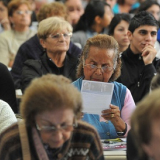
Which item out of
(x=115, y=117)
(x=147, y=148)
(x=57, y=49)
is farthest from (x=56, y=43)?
(x=147, y=148)

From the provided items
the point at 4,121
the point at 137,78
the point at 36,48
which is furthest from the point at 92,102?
the point at 36,48

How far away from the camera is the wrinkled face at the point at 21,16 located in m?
7.36

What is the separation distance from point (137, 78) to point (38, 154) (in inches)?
95.1

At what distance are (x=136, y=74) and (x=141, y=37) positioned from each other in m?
0.39

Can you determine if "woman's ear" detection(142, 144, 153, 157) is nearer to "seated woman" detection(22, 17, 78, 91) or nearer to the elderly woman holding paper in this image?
the elderly woman holding paper

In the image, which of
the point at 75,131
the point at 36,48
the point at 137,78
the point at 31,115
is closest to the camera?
the point at 31,115

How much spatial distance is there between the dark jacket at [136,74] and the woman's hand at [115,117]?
1.04 m

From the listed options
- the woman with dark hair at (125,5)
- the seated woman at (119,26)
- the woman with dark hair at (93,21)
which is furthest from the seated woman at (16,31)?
the woman with dark hair at (125,5)

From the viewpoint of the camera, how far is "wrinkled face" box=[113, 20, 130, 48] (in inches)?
242

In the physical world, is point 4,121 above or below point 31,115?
below

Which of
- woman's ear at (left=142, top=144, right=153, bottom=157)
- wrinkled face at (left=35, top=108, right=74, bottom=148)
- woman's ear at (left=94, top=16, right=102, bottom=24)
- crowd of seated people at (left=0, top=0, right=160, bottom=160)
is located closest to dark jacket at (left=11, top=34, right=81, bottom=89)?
crowd of seated people at (left=0, top=0, right=160, bottom=160)

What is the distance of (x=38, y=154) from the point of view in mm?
2518

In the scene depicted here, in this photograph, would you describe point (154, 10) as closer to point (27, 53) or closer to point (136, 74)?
point (27, 53)

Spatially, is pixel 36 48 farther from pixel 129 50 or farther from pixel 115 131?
pixel 115 131
